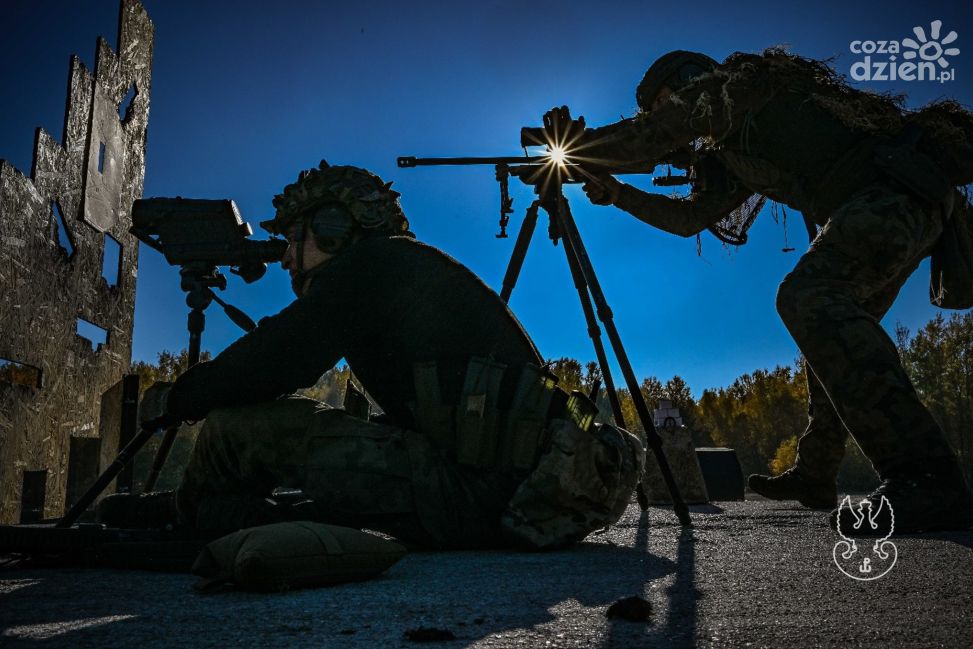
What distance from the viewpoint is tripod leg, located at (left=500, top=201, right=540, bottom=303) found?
4707 millimetres

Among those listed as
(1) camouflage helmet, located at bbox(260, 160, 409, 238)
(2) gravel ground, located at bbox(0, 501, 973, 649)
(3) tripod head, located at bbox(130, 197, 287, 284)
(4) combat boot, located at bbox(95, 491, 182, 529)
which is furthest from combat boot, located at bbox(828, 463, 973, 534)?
(3) tripod head, located at bbox(130, 197, 287, 284)

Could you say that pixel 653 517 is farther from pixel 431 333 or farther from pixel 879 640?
pixel 879 640

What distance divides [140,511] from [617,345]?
8.49 ft

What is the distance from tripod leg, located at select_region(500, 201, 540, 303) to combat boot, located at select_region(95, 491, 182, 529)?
234cm

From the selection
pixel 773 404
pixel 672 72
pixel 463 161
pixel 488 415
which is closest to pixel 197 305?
pixel 488 415

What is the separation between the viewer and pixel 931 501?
2818 mm

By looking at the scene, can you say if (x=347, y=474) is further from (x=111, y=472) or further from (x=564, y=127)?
(x=564, y=127)

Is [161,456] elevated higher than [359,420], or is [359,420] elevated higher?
[359,420]

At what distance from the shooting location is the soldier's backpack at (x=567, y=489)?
2686 mm

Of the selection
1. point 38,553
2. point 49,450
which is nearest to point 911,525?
point 38,553

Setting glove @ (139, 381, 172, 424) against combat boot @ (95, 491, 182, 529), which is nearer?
glove @ (139, 381, 172, 424)

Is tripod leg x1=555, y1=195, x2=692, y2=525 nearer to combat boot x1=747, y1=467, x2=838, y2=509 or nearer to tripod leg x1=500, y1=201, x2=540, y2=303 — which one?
tripod leg x1=500, y1=201, x2=540, y2=303

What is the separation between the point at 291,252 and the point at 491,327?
1169 millimetres

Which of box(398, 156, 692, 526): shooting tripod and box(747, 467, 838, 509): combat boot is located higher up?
box(398, 156, 692, 526): shooting tripod
